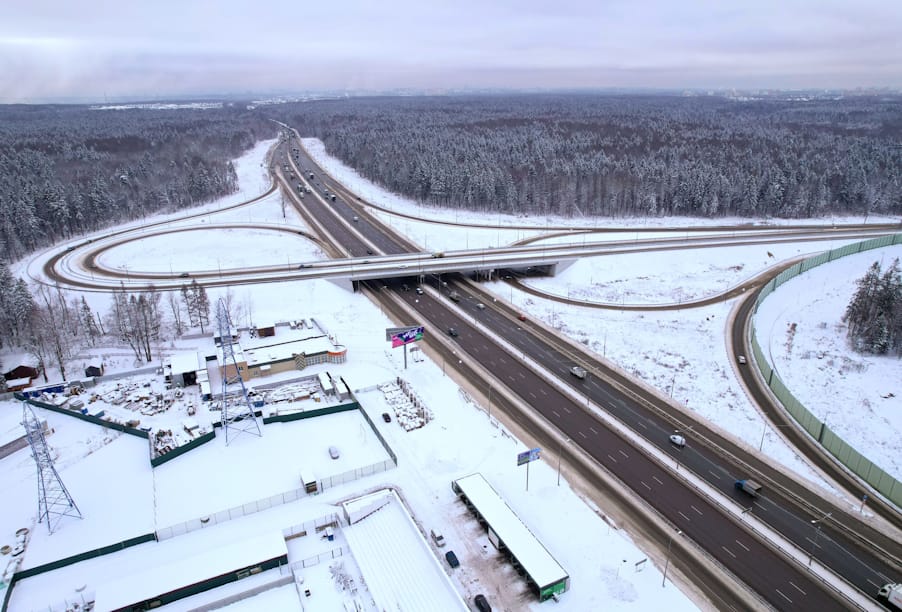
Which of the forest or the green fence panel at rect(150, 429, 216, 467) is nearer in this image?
the green fence panel at rect(150, 429, 216, 467)

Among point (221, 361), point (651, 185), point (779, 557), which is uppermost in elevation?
point (651, 185)

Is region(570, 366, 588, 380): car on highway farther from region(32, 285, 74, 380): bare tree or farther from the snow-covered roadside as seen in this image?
region(32, 285, 74, 380): bare tree

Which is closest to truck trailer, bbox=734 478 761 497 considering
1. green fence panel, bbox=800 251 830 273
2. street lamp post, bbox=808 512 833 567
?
street lamp post, bbox=808 512 833 567

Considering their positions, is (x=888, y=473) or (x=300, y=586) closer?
(x=300, y=586)

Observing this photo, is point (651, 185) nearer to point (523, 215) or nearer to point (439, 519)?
point (523, 215)

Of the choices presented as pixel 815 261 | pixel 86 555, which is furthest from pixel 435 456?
pixel 815 261

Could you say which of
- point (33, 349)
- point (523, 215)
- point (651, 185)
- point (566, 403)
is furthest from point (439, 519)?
point (651, 185)
